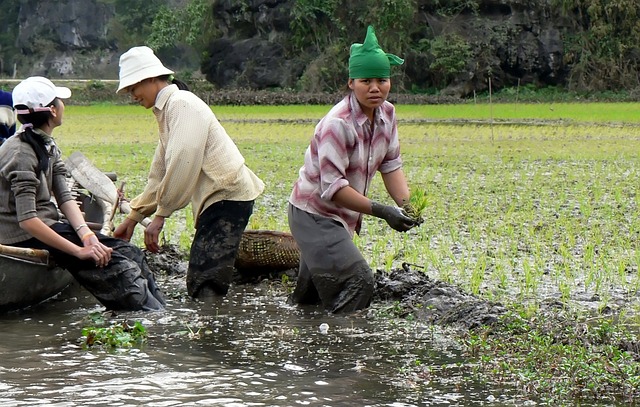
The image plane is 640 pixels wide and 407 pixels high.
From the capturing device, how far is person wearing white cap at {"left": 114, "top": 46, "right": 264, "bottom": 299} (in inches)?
236

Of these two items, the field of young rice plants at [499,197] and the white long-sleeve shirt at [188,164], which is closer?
the white long-sleeve shirt at [188,164]

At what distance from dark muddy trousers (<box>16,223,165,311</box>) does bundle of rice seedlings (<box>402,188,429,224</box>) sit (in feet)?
5.00

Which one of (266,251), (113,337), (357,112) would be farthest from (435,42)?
(113,337)

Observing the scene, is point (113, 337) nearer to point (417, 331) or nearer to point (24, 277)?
point (24, 277)

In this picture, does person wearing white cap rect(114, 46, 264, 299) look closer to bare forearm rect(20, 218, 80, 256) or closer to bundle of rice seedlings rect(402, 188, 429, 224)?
bare forearm rect(20, 218, 80, 256)

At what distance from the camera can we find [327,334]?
552 cm

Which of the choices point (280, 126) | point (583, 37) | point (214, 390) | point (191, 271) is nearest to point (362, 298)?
point (191, 271)

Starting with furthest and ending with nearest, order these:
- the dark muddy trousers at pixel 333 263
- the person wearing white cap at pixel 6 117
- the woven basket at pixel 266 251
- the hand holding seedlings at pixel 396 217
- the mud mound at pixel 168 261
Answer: the mud mound at pixel 168 261, the woven basket at pixel 266 251, the person wearing white cap at pixel 6 117, the dark muddy trousers at pixel 333 263, the hand holding seedlings at pixel 396 217

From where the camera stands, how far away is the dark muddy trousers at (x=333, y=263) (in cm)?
582

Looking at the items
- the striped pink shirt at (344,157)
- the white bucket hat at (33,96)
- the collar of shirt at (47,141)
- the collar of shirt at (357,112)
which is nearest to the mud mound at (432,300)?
the striped pink shirt at (344,157)

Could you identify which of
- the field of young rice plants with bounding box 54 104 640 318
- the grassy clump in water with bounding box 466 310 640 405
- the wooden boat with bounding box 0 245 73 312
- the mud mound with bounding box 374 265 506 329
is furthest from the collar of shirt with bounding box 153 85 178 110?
the grassy clump in water with bounding box 466 310 640 405

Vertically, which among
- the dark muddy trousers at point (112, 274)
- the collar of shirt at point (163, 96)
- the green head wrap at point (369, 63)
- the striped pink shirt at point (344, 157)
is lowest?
the dark muddy trousers at point (112, 274)

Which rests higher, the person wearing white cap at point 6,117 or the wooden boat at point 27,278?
the person wearing white cap at point 6,117

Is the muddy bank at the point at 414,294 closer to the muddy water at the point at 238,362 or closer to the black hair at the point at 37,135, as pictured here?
the muddy water at the point at 238,362
